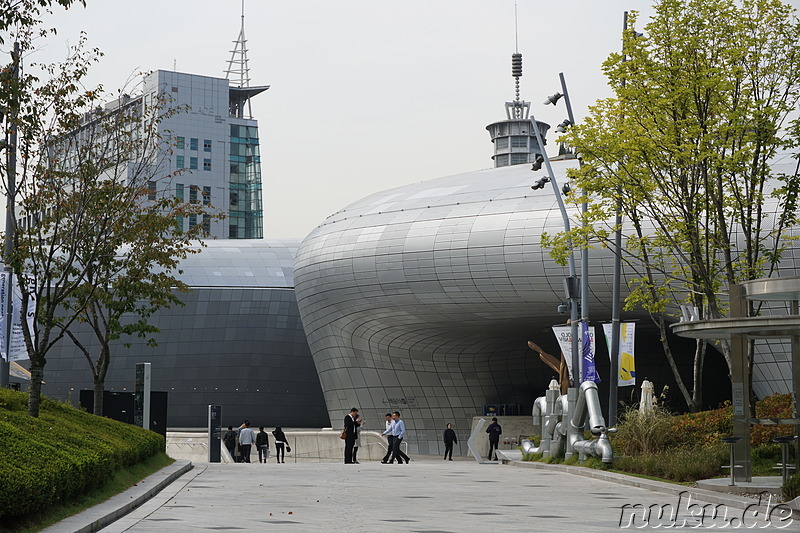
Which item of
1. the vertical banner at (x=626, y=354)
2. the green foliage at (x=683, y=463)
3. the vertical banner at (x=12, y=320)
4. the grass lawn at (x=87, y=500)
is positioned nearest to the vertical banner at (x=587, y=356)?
the vertical banner at (x=626, y=354)

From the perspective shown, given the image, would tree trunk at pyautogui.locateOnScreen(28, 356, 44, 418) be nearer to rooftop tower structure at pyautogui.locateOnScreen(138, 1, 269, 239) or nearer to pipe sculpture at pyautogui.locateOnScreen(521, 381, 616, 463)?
pipe sculpture at pyautogui.locateOnScreen(521, 381, 616, 463)

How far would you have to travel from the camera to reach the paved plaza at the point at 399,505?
12617 millimetres

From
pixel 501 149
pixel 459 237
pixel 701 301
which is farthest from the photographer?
pixel 501 149

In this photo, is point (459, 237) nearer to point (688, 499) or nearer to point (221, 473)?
point (221, 473)

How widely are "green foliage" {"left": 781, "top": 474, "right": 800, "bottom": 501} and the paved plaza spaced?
53 cm

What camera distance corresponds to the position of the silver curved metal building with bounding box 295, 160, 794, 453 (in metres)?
46.7

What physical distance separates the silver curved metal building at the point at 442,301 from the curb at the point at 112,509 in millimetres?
27477

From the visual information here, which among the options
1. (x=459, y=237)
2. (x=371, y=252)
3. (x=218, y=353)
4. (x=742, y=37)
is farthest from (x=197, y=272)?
(x=742, y=37)

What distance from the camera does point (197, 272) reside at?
7162cm

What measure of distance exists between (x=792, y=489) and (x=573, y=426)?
13.8 meters

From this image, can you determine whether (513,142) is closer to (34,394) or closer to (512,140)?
(512,140)

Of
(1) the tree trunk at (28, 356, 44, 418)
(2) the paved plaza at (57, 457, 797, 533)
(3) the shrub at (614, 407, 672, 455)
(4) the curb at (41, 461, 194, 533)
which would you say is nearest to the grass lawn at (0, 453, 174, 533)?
(4) the curb at (41, 461, 194, 533)

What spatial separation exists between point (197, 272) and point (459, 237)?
28924 millimetres

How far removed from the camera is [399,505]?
15656 mm
